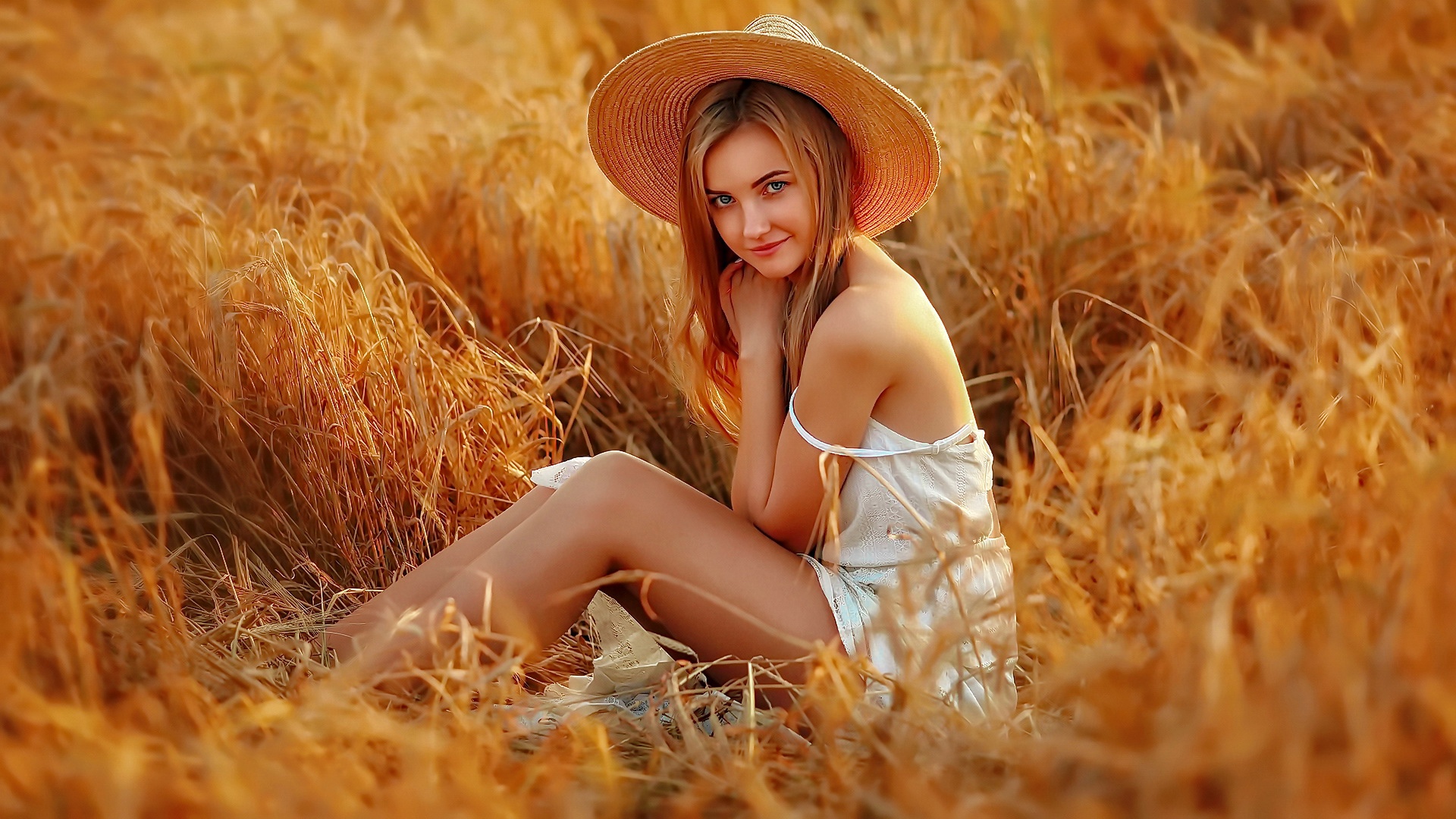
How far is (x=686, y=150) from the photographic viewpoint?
7.58 feet

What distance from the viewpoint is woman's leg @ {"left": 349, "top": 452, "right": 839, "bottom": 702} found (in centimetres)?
206

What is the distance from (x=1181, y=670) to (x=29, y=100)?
15.0 ft

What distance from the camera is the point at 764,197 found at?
221 cm

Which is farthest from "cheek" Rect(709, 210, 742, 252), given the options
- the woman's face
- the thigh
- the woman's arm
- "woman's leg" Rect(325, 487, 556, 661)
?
"woman's leg" Rect(325, 487, 556, 661)

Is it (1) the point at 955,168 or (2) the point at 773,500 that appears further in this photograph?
(1) the point at 955,168

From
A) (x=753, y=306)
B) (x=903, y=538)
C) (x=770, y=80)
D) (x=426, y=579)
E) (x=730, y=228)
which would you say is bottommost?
(x=426, y=579)

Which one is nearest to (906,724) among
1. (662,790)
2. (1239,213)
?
(662,790)

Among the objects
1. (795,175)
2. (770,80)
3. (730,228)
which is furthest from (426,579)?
(770,80)

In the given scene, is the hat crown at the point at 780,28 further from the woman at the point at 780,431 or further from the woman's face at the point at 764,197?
the woman's face at the point at 764,197

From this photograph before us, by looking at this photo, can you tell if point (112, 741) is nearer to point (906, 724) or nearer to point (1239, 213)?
point (906, 724)

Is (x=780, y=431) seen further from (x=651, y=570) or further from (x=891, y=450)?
(x=651, y=570)

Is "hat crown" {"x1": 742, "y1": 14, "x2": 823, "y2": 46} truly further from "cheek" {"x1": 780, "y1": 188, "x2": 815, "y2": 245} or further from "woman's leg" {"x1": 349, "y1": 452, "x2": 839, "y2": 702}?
"woman's leg" {"x1": 349, "y1": 452, "x2": 839, "y2": 702}

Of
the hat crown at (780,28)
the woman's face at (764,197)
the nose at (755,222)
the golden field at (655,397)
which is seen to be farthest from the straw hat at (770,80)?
the golden field at (655,397)

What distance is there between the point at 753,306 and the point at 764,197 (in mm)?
204
